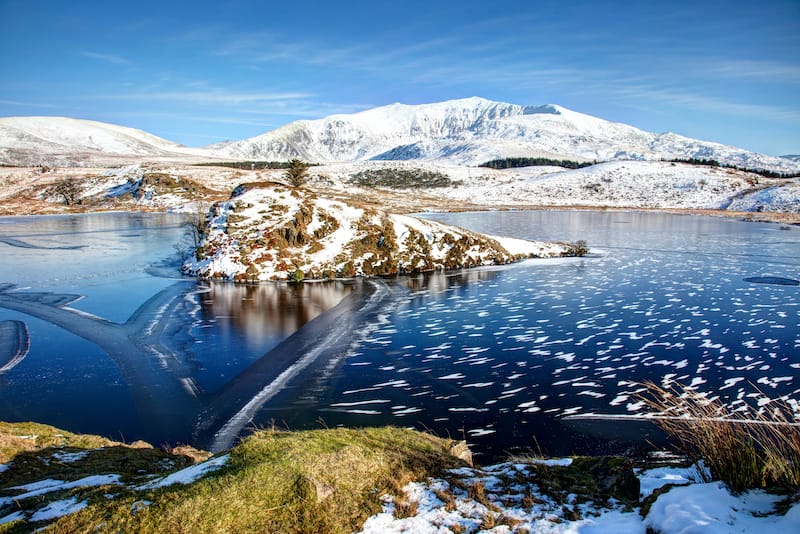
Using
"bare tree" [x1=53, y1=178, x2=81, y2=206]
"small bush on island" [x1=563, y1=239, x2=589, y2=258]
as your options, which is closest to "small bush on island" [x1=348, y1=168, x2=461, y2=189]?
"bare tree" [x1=53, y1=178, x2=81, y2=206]

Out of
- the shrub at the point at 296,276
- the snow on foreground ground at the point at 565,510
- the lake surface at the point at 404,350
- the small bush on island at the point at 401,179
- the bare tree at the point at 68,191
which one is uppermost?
the small bush on island at the point at 401,179

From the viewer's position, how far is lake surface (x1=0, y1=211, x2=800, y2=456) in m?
12.5

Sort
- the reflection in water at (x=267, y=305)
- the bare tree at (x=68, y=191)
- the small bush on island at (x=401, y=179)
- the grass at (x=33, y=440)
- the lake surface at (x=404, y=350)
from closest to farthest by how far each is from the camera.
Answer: the grass at (x=33, y=440) < the lake surface at (x=404, y=350) < the reflection in water at (x=267, y=305) < the bare tree at (x=68, y=191) < the small bush on island at (x=401, y=179)

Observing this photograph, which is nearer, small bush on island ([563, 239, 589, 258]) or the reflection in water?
the reflection in water

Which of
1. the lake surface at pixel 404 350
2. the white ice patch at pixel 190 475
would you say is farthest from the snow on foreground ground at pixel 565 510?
the lake surface at pixel 404 350

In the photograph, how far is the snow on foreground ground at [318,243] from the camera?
32.9m

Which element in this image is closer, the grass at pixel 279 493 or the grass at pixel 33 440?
the grass at pixel 279 493

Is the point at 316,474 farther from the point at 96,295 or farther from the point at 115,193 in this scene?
the point at 115,193

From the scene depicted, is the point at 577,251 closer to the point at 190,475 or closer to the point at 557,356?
the point at 557,356

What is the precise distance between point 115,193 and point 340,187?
54.7 meters

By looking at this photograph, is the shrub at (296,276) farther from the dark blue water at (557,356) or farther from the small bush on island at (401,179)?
the small bush on island at (401,179)

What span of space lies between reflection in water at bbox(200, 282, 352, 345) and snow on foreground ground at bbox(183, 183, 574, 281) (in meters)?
2.68

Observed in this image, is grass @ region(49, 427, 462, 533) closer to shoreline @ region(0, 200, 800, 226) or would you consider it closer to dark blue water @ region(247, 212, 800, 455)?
dark blue water @ region(247, 212, 800, 455)

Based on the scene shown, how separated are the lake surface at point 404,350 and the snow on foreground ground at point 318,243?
3.09m
